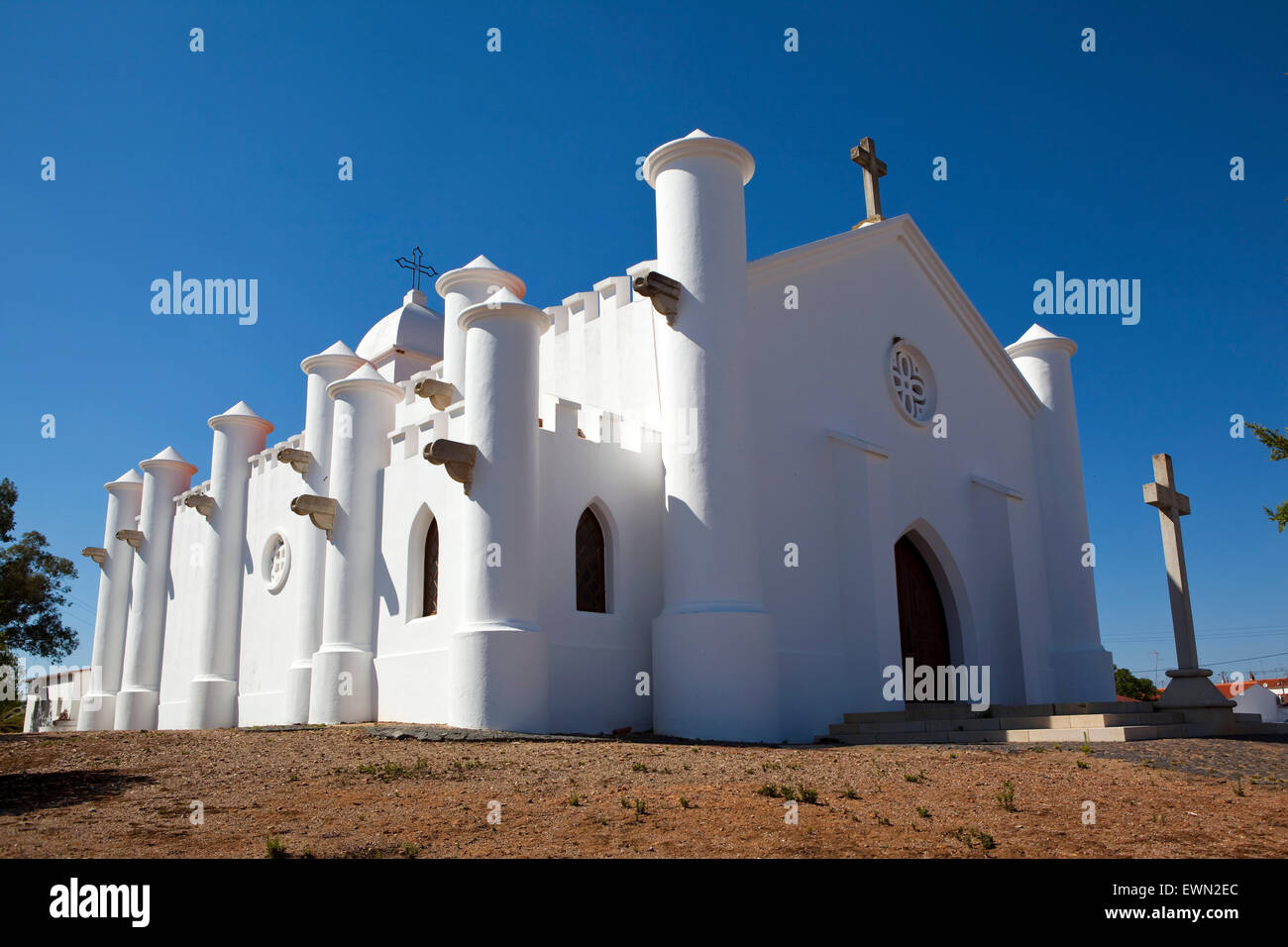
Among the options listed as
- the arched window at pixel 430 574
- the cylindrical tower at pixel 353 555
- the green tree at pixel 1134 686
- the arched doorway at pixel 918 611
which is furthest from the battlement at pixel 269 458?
the green tree at pixel 1134 686

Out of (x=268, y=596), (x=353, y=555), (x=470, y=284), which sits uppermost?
(x=470, y=284)

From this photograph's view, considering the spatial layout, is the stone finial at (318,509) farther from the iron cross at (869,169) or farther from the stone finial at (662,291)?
the iron cross at (869,169)

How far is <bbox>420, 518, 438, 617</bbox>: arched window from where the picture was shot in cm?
1598

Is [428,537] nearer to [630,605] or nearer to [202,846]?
[630,605]

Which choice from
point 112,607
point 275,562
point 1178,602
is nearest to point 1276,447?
point 1178,602

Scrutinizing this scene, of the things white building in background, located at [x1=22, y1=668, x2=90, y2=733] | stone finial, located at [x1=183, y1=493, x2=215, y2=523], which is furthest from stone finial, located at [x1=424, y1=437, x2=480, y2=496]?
white building in background, located at [x1=22, y1=668, x2=90, y2=733]

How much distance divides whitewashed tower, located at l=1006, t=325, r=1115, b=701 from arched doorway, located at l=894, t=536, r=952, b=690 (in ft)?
12.0

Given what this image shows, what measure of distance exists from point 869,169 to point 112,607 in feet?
71.2

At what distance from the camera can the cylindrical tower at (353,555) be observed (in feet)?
53.5

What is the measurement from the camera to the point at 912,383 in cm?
2022

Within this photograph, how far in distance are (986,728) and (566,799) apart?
7.56 metres

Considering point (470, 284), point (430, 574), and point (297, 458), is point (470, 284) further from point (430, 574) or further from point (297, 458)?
point (430, 574)
